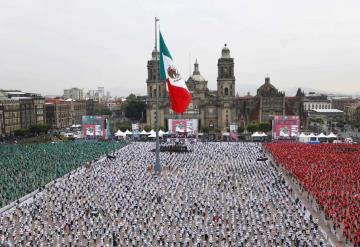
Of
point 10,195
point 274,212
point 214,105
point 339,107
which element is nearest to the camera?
point 274,212

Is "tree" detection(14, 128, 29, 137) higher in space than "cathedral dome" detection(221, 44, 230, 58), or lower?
lower

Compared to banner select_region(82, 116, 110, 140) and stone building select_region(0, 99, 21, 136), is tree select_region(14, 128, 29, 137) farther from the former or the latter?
banner select_region(82, 116, 110, 140)

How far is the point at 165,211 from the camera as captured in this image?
86.6 ft

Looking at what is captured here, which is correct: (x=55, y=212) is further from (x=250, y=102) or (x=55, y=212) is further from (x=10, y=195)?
(x=250, y=102)

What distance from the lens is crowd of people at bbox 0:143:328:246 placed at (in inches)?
851

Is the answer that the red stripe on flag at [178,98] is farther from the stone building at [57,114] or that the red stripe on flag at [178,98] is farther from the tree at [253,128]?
the stone building at [57,114]

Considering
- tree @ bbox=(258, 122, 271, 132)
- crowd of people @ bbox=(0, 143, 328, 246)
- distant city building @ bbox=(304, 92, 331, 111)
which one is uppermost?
distant city building @ bbox=(304, 92, 331, 111)

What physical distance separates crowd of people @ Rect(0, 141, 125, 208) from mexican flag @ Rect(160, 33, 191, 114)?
1303 cm

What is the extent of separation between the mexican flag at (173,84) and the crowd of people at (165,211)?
6402 millimetres

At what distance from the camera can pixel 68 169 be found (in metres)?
41.6

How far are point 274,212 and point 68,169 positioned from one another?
75.4 ft

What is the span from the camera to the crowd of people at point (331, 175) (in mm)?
24438

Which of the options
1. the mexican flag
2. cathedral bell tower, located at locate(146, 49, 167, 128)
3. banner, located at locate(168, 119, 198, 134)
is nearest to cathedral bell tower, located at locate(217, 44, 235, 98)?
cathedral bell tower, located at locate(146, 49, 167, 128)

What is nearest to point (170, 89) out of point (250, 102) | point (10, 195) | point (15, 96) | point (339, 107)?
point (10, 195)
